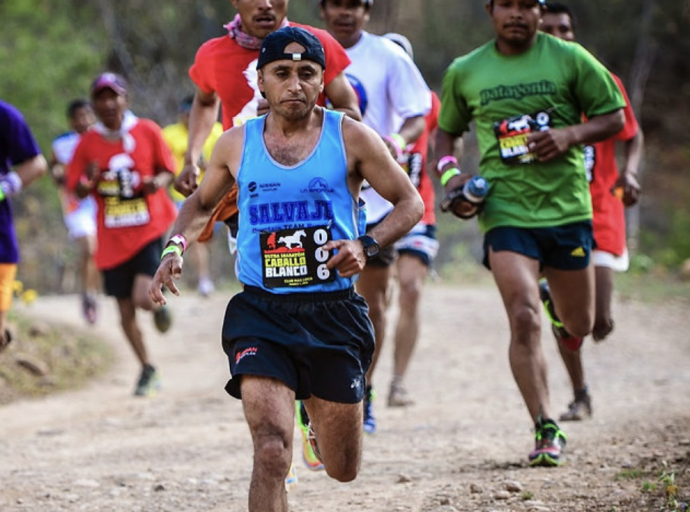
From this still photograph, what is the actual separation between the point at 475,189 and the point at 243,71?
1.39 metres

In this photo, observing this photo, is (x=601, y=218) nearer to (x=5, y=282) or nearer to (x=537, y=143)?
(x=537, y=143)

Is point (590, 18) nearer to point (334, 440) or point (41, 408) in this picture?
point (41, 408)

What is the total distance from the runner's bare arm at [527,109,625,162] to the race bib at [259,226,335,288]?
2.18 m

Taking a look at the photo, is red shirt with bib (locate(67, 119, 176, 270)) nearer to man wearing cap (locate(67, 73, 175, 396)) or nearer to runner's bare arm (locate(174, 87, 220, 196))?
man wearing cap (locate(67, 73, 175, 396))

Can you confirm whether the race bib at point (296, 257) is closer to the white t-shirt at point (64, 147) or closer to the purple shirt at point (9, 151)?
the purple shirt at point (9, 151)

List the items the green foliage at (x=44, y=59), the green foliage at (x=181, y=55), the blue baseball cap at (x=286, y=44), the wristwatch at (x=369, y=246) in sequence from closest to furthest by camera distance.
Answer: the wristwatch at (x=369, y=246), the blue baseball cap at (x=286, y=44), the green foliage at (x=44, y=59), the green foliage at (x=181, y=55)

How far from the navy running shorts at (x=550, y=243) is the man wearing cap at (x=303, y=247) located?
182 cm

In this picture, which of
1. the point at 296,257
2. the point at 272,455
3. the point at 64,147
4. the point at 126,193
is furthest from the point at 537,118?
the point at 64,147

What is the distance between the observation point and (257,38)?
646 cm

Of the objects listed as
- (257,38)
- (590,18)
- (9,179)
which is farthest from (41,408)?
(590,18)

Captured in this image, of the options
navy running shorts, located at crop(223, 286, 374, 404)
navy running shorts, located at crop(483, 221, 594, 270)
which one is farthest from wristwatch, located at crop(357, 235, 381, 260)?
navy running shorts, located at crop(483, 221, 594, 270)

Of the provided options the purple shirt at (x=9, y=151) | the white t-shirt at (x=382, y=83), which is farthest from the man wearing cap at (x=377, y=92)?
the purple shirt at (x=9, y=151)

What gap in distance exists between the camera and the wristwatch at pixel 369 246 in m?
4.79

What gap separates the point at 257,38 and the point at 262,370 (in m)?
2.30
